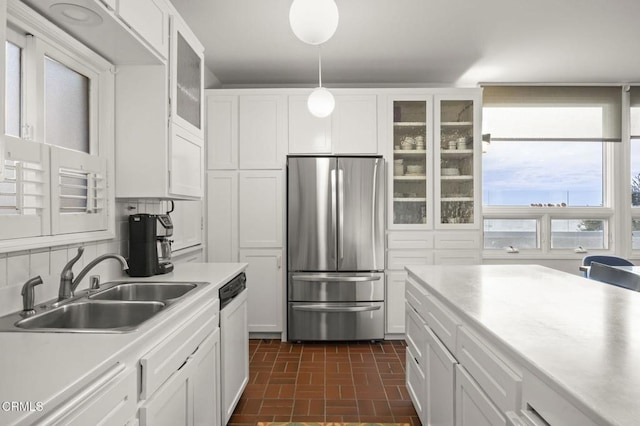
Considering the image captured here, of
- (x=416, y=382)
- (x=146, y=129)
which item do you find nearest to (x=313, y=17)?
(x=146, y=129)

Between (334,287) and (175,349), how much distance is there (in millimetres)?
2328

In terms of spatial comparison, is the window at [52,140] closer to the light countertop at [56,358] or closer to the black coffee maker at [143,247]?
the black coffee maker at [143,247]

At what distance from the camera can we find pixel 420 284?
2.32 m

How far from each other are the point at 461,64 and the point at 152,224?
11.3ft

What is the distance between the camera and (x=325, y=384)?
114 inches

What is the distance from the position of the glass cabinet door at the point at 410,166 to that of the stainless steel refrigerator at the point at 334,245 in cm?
31

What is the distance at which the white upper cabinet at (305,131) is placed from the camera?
392 centimetres

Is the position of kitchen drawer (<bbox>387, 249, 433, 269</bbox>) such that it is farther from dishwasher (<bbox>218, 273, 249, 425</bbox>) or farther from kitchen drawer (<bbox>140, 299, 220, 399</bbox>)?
kitchen drawer (<bbox>140, 299, 220, 399</bbox>)

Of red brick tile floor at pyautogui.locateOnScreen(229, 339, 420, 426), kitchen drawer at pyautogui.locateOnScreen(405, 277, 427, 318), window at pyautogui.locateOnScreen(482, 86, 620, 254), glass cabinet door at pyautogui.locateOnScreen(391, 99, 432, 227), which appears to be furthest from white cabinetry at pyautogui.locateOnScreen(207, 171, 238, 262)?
window at pyautogui.locateOnScreen(482, 86, 620, 254)

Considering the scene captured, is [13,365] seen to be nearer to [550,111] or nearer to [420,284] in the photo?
[420,284]

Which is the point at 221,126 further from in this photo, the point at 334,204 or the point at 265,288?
the point at 265,288

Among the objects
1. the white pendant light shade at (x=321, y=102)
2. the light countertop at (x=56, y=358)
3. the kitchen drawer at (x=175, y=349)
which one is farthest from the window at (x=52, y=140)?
the white pendant light shade at (x=321, y=102)

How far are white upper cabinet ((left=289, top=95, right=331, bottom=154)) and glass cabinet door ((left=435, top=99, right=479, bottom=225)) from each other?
1.16 metres

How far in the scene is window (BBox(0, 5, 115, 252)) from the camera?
1582 millimetres
